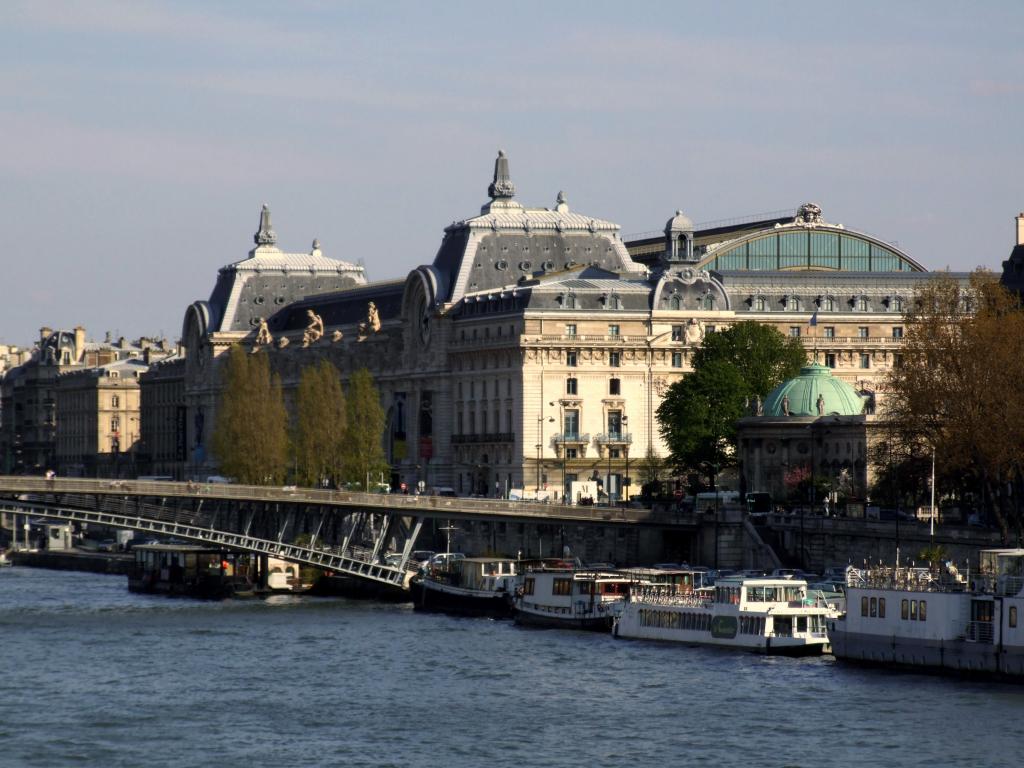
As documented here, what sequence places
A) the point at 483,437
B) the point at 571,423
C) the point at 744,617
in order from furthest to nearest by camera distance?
the point at 483,437, the point at 571,423, the point at 744,617

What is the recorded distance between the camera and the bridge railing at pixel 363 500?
119375 millimetres

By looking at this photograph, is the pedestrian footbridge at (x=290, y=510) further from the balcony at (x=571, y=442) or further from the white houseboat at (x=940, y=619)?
the white houseboat at (x=940, y=619)

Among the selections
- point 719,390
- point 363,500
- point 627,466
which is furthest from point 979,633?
point 627,466

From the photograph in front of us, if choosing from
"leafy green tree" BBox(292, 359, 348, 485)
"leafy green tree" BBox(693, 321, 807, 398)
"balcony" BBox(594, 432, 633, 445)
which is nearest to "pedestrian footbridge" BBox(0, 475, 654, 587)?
"leafy green tree" BBox(693, 321, 807, 398)

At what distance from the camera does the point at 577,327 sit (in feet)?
521

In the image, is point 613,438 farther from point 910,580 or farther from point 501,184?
point 910,580

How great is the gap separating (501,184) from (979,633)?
9774 centimetres

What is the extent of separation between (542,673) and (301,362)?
347 feet

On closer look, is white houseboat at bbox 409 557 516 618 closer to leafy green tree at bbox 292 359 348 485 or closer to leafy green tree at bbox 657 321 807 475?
leafy green tree at bbox 657 321 807 475

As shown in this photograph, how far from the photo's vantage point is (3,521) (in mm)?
199750

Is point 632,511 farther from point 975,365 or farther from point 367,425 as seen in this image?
point 367,425

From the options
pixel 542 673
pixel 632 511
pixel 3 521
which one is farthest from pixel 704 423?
pixel 3 521

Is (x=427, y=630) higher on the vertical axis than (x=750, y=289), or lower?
lower

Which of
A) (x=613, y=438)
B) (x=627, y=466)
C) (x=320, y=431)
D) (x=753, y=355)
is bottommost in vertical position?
(x=627, y=466)
